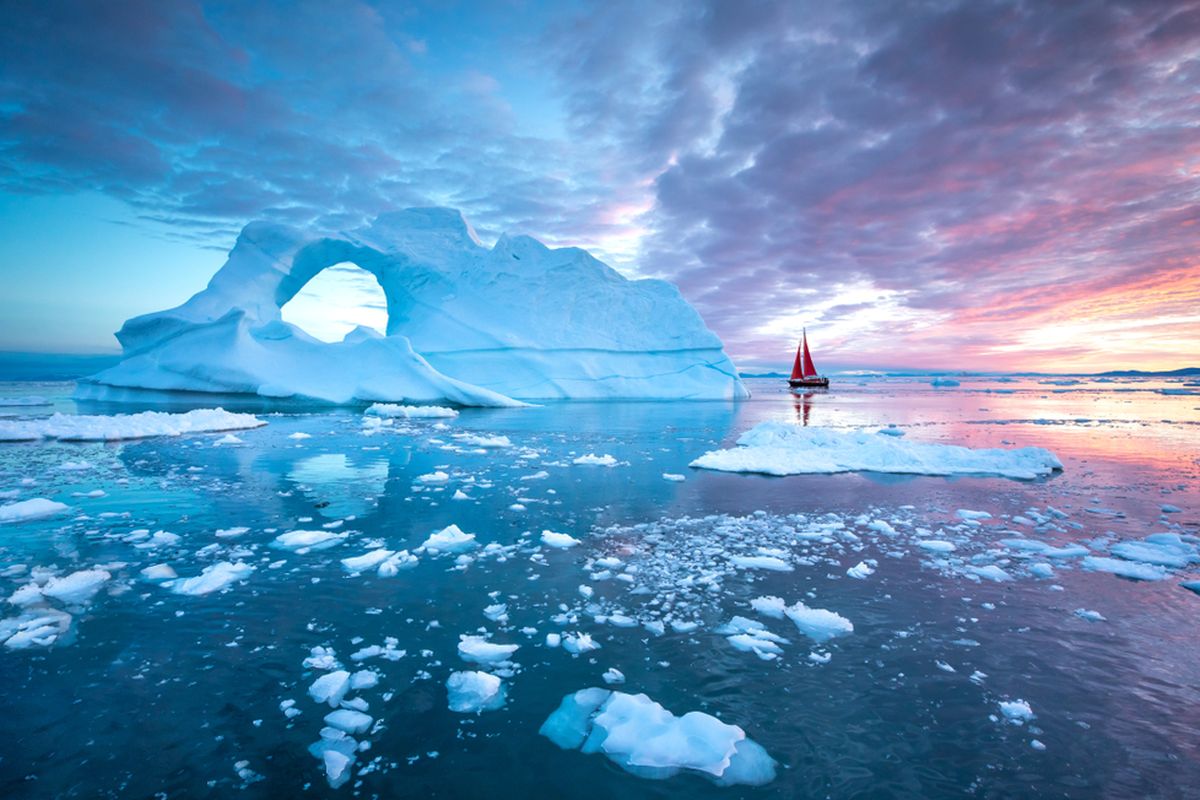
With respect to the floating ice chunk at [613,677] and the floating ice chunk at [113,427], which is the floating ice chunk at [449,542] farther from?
the floating ice chunk at [113,427]

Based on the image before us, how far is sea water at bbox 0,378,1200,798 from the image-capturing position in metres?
2.06

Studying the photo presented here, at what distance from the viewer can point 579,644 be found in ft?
9.70

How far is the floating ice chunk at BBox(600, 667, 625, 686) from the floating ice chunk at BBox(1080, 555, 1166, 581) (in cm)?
395

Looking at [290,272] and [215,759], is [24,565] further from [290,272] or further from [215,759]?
[290,272]

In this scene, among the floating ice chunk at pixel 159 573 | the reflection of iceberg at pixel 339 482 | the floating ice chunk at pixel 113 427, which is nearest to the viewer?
the floating ice chunk at pixel 159 573

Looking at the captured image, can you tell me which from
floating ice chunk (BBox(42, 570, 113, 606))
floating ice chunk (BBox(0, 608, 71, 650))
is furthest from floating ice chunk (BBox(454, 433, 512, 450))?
floating ice chunk (BBox(0, 608, 71, 650))

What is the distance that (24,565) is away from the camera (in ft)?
13.2

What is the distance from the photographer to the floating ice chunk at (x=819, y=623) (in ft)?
10.2

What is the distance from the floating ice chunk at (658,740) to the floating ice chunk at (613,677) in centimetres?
21

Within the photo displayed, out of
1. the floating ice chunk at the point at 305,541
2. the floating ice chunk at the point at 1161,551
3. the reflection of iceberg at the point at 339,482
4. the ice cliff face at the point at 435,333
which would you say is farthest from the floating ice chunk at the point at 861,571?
the ice cliff face at the point at 435,333

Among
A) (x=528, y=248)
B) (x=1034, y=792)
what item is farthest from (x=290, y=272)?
(x=1034, y=792)

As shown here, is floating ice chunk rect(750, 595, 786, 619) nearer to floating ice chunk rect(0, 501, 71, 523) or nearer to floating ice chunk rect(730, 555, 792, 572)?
floating ice chunk rect(730, 555, 792, 572)

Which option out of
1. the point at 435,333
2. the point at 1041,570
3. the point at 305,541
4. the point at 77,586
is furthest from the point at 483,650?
the point at 435,333

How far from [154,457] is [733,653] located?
10408 mm
